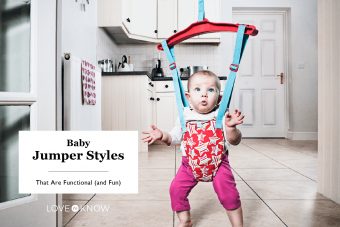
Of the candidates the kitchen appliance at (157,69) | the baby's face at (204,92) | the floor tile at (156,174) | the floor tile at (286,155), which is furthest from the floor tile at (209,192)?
the kitchen appliance at (157,69)

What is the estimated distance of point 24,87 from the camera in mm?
893

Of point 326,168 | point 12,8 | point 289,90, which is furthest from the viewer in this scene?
point 289,90

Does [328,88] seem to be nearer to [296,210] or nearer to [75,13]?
[296,210]

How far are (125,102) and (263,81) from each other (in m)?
2.64

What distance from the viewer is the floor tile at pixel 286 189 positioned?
1308mm

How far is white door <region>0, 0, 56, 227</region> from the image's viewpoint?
2.84ft

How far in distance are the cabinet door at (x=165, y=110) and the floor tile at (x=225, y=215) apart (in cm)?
199

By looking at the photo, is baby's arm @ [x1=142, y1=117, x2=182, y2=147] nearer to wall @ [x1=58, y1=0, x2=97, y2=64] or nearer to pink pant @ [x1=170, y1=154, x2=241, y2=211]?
pink pant @ [x1=170, y1=154, x2=241, y2=211]

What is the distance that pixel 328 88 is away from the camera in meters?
1.24

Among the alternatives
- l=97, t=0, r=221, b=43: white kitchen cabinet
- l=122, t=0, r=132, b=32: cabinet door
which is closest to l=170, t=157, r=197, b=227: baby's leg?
l=122, t=0, r=132, b=32: cabinet door

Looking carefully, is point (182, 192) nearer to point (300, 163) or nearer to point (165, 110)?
point (300, 163)

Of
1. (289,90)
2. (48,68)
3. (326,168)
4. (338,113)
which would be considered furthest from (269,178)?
(289,90)

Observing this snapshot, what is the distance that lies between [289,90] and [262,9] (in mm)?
1465

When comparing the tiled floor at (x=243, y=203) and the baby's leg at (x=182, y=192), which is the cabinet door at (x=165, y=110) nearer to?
the tiled floor at (x=243, y=203)
